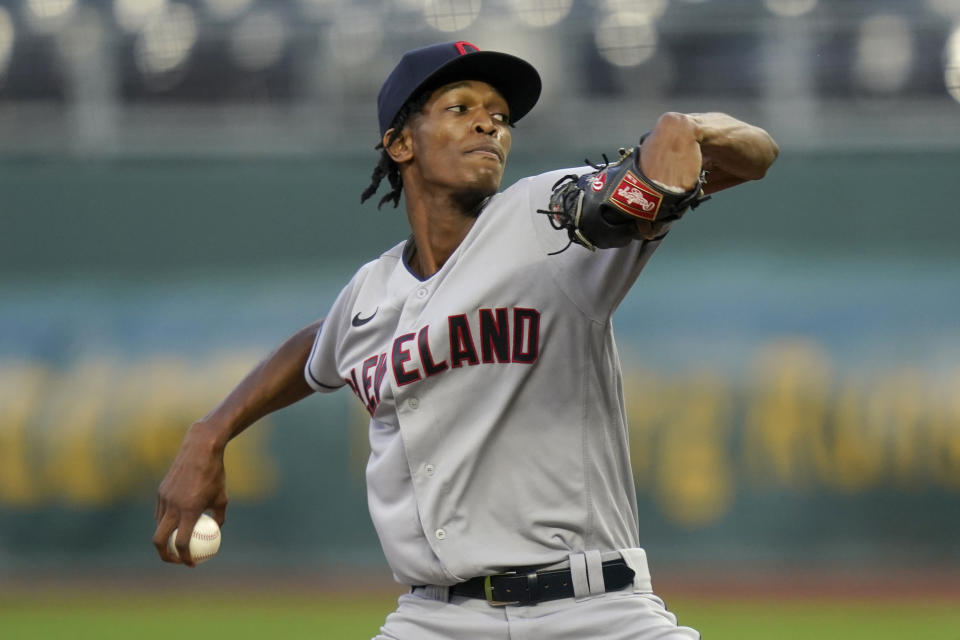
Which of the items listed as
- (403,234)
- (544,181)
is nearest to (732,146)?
(544,181)

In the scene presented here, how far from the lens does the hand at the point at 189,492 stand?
2.97 meters

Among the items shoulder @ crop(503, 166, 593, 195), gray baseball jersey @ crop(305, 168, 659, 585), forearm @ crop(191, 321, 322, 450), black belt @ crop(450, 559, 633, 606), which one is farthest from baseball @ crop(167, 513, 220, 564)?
shoulder @ crop(503, 166, 593, 195)

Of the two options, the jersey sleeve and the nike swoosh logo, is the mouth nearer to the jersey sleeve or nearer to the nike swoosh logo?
the jersey sleeve

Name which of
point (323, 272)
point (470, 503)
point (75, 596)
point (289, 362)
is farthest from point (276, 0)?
point (470, 503)

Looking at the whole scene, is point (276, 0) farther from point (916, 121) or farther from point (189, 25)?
point (916, 121)

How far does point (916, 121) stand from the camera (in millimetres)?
10359

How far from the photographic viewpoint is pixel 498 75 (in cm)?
310

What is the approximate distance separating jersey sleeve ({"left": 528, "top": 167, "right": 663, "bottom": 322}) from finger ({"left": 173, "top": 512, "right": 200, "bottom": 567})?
1.07 metres

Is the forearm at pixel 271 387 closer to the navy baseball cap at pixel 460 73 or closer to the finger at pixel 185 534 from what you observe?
the finger at pixel 185 534

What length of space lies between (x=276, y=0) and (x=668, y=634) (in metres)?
9.36

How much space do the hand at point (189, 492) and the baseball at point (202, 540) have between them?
1 centimetres

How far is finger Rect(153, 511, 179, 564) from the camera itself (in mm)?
2951

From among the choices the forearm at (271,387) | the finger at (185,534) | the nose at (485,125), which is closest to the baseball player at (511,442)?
the finger at (185,534)

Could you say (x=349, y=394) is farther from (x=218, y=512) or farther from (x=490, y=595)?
(x=490, y=595)
